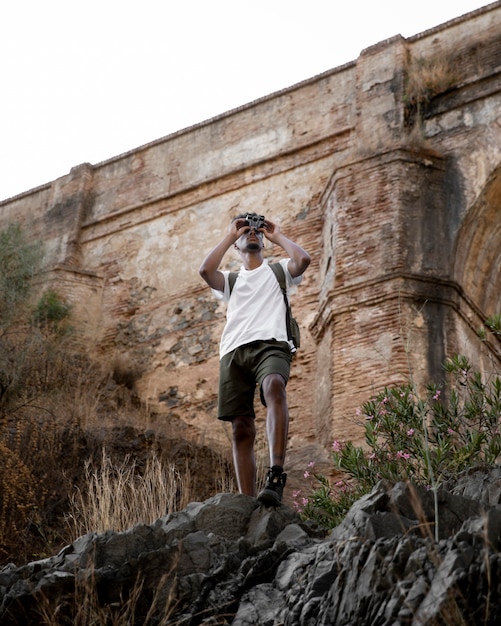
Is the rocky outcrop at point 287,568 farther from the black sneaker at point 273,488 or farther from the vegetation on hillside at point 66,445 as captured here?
the vegetation on hillside at point 66,445

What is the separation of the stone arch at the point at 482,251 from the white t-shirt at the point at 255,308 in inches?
230

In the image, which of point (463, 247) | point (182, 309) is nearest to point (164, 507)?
point (463, 247)

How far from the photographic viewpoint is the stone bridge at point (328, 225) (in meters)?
11.7

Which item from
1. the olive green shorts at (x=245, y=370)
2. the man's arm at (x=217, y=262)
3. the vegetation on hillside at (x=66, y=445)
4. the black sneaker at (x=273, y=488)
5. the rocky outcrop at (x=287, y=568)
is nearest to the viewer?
the rocky outcrop at (x=287, y=568)

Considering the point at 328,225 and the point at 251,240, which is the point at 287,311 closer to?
the point at 251,240

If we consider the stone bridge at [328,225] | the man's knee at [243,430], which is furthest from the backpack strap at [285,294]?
the stone bridge at [328,225]

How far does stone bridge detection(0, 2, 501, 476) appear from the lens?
11.7m

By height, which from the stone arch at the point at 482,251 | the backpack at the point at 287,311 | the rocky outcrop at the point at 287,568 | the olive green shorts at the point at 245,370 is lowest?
the rocky outcrop at the point at 287,568

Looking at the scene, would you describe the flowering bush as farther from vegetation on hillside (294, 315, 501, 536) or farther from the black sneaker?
the black sneaker

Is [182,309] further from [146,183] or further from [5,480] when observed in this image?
[5,480]

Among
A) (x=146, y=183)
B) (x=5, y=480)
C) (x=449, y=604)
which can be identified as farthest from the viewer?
(x=146, y=183)

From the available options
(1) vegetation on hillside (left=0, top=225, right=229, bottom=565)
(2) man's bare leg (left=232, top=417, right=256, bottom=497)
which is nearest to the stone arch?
(1) vegetation on hillside (left=0, top=225, right=229, bottom=565)

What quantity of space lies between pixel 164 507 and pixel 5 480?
82.0 inches

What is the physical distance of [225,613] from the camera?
4781mm
